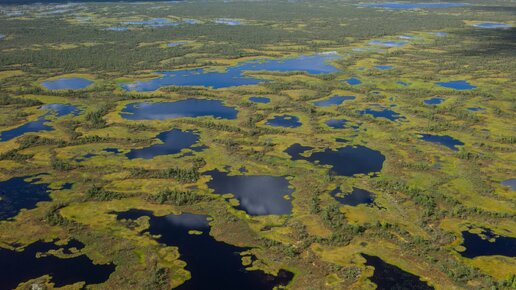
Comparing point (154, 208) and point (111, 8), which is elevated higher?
point (111, 8)

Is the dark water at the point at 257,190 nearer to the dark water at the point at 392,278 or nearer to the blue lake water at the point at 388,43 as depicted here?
the dark water at the point at 392,278

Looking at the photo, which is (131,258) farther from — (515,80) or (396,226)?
(515,80)

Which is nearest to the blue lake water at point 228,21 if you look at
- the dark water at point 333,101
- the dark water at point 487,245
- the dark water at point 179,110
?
the dark water at point 333,101

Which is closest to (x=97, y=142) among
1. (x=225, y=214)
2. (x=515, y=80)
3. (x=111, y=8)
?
(x=225, y=214)

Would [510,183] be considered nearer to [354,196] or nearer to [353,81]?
[354,196]

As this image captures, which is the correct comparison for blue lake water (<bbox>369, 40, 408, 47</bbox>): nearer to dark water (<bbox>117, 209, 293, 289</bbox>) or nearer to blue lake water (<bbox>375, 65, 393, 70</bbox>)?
blue lake water (<bbox>375, 65, 393, 70</bbox>)

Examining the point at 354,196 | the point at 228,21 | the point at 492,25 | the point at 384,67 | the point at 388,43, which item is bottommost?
the point at 354,196

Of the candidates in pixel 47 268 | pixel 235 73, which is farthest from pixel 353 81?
pixel 47 268
